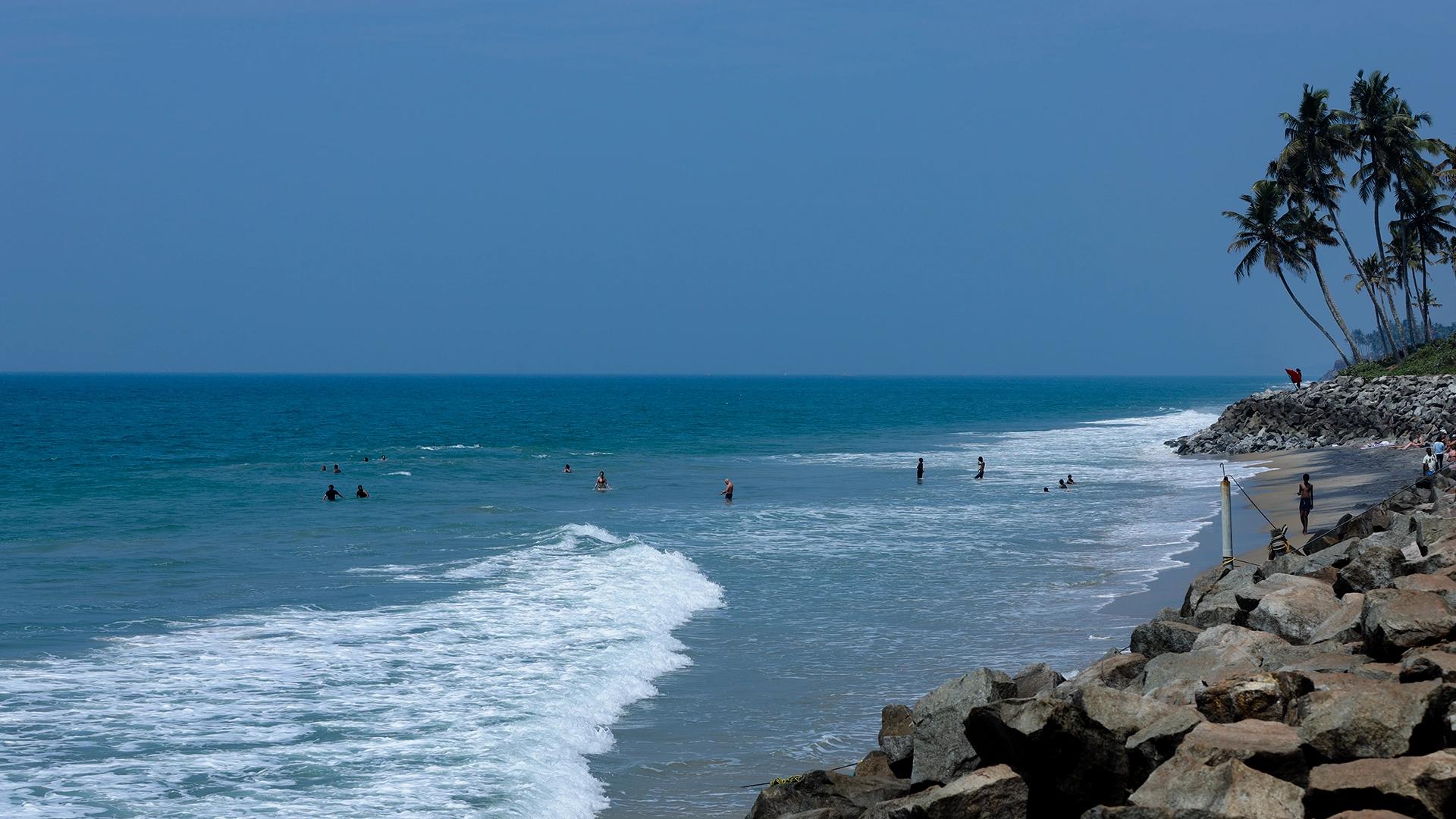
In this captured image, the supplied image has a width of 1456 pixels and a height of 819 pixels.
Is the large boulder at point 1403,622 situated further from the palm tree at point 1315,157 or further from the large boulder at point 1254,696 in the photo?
the palm tree at point 1315,157

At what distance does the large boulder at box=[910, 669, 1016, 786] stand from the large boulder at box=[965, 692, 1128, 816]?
0.57 m

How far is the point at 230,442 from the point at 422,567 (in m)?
53.6

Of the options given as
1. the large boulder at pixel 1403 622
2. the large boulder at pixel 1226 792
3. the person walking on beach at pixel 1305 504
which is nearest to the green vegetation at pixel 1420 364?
the person walking on beach at pixel 1305 504

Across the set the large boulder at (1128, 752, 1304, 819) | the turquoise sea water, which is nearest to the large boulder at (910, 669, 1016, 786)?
the large boulder at (1128, 752, 1304, 819)

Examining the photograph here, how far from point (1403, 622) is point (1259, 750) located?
302 centimetres

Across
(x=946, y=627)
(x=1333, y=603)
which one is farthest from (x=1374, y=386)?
(x=1333, y=603)

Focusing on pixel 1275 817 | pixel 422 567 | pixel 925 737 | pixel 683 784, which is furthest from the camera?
pixel 422 567

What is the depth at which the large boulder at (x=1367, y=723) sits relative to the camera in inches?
285

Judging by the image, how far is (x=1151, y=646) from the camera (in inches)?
475

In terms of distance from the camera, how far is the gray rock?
1076 centimetres

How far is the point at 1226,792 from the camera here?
6.60m

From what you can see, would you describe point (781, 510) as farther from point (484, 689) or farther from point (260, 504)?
point (484, 689)

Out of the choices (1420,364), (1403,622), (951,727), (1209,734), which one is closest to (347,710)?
(951,727)

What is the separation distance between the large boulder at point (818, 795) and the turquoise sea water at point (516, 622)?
55.6 inches
